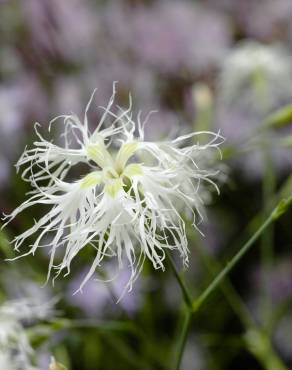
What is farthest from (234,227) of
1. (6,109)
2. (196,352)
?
(6,109)

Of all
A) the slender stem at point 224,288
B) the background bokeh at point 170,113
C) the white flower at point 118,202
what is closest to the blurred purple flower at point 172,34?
the background bokeh at point 170,113

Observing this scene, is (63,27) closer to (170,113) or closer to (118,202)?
(170,113)

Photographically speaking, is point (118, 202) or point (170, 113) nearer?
point (118, 202)

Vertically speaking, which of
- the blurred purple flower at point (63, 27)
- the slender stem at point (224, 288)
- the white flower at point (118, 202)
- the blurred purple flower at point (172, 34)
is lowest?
the slender stem at point (224, 288)

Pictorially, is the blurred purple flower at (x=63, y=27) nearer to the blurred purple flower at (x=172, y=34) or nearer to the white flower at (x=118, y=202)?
the blurred purple flower at (x=172, y=34)

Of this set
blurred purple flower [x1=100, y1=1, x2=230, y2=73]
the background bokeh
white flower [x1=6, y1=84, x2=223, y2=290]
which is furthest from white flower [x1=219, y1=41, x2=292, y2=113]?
white flower [x1=6, y1=84, x2=223, y2=290]

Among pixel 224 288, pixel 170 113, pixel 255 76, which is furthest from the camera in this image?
pixel 170 113

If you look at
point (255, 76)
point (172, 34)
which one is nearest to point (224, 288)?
point (255, 76)

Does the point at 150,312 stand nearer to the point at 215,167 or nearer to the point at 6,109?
the point at 215,167

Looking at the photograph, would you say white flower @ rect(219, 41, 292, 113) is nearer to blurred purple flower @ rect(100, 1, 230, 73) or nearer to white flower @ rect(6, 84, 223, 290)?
blurred purple flower @ rect(100, 1, 230, 73)
